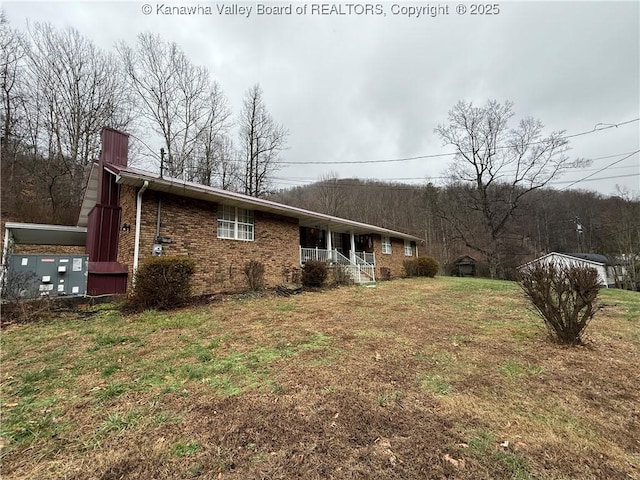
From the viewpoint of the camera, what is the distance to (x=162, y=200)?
26.8 ft

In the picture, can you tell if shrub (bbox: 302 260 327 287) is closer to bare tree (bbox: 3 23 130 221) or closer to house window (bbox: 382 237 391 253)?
house window (bbox: 382 237 391 253)

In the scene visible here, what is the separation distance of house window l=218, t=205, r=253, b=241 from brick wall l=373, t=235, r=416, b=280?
30.2 ft

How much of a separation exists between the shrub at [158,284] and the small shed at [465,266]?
104ft

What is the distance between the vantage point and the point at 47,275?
724 cm

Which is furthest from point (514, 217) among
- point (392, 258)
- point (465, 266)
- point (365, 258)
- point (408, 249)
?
point (365, 258)

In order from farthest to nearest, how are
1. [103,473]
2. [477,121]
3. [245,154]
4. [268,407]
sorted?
[477,121], [245,154], [268,407], [103,473]

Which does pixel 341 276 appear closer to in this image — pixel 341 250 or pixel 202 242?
pixel 341 250

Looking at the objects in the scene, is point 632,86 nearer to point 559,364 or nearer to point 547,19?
point 547,19

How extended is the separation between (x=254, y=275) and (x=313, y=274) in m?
2.46

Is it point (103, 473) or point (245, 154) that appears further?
point (245, 154)

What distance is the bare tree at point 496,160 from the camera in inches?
887

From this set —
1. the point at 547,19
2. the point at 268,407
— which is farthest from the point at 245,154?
the point at 268,407

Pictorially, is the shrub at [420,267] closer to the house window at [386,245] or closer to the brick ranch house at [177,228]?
the house window at [386,245]

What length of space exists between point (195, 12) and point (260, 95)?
52.3ft
